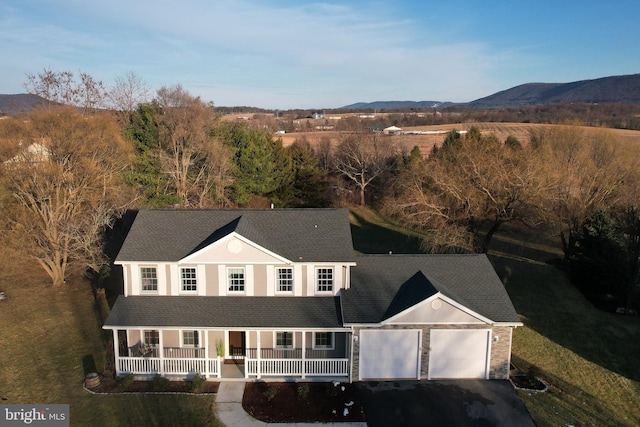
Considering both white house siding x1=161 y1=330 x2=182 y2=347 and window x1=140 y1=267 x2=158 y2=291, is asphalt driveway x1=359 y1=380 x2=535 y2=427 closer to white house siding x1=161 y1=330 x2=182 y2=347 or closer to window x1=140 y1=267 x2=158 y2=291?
white house siding x1=161 y1=330 x2=182 y2=347

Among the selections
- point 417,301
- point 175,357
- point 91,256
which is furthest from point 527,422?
point 91,256

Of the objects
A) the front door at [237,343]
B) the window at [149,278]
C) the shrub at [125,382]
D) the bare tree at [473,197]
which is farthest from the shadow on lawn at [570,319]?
the shrub at [125,382]

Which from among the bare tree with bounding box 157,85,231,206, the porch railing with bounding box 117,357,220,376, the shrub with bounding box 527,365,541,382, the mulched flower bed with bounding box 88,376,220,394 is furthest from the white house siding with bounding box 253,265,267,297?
the bare tree with bounding box 157,85,231,206

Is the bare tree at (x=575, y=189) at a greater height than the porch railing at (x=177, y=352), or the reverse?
the bare tree at (x=575, y=189)

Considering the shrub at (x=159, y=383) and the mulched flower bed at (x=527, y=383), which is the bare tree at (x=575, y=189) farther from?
the shrub at (x=159, y=383)

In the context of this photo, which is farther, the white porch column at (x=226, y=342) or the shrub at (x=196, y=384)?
the white porch column at (x=226, y=342)

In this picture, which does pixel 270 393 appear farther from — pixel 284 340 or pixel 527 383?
pixel 527 383
